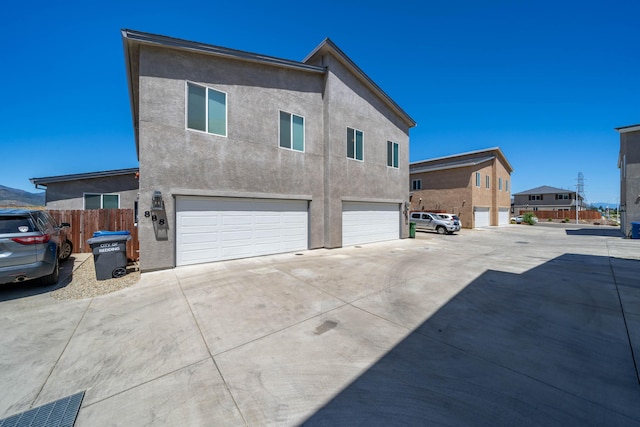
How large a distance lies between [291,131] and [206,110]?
3.26 m

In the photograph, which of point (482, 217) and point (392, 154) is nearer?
point (392, 154)

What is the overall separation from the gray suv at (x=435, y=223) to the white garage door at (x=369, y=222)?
572 centimetres

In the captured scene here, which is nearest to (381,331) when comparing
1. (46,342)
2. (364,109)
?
(46,342)

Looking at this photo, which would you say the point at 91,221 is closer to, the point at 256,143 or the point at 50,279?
the point at 50,279

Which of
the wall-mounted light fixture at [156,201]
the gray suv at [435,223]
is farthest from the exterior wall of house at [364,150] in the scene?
the wall-mounted light fixture at [156,201]

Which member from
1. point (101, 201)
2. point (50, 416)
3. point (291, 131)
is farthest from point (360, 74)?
point (101, 201)

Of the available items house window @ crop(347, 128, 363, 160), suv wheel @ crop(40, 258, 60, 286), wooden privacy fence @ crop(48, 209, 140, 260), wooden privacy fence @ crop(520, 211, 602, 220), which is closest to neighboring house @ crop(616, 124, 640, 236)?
house window @ crop(347, 128, 363, 160)

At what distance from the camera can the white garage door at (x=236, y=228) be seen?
25.2 feet

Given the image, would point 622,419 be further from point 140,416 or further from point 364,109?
point 364,109

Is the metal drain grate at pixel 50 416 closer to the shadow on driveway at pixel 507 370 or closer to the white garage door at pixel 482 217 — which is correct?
the shadow on driveway at pixel 507 370

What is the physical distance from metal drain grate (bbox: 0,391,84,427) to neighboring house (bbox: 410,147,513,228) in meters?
25.7

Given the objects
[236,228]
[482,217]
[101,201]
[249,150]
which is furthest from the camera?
[482,217]

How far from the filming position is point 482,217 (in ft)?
79.4

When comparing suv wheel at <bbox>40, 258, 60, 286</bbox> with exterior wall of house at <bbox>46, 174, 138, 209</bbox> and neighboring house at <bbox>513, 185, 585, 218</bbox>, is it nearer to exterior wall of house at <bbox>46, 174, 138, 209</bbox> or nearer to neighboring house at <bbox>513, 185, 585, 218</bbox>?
exterior wall of house at <bbox>46, 174, 138, 209</bbox>
